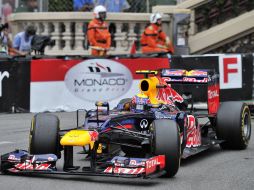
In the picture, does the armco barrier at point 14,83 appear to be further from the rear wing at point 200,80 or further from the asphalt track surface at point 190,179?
the asphalt track surface at point 190,179

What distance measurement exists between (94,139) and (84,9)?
1263 cm

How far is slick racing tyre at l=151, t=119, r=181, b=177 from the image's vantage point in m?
8.40

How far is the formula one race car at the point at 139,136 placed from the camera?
8.32 metres

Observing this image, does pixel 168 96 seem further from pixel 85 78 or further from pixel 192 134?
pixel 85 78

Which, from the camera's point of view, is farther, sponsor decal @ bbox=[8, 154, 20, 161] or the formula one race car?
sponsor decal @ bbox=[8, 154, 20, 161]

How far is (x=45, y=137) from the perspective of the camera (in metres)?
8.90

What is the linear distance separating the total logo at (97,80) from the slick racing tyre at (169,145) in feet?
27.0

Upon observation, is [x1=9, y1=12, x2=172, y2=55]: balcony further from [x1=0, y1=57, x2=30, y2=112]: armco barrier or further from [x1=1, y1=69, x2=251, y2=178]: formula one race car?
[x1=1, y1=69, x2=251, y2=178]: formula one race car

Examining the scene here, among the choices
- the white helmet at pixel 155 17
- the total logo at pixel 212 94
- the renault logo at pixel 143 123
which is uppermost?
the white helmet at pixel 155 17

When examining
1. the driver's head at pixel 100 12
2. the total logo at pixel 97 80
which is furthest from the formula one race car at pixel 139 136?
the driver's head at pixel 100 12

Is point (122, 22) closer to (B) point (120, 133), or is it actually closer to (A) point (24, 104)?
(A) point (24, 104)

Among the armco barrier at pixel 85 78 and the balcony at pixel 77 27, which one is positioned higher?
the balcony at pixel 77 27

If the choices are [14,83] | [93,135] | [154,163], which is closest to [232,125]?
[154,163]

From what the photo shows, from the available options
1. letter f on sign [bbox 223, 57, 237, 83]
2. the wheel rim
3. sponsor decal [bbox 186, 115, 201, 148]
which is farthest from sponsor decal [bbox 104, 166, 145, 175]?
letter f on sign [bbox 223, 57, 237, 83]
